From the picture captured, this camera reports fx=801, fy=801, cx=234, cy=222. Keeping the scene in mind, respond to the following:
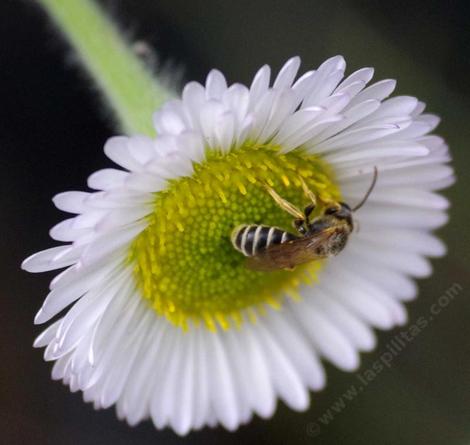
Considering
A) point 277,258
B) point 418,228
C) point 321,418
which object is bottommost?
point 321,418

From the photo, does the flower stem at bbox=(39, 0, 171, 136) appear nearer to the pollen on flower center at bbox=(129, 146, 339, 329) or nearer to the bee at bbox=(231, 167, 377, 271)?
the pollen on flower center at bbox=(129, 146, 339, 329)

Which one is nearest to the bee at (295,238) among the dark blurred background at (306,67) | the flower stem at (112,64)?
the flower stem at (112,64)

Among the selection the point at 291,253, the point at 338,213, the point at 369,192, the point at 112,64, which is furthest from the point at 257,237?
the point at 112,64

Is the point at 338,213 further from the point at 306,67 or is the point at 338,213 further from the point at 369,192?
the point at 306,67

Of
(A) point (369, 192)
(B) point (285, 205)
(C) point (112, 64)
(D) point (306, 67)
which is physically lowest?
(A) point (369, 192)

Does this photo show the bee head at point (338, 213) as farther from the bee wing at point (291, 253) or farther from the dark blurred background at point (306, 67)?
the dark blurred background at point (306, 67)

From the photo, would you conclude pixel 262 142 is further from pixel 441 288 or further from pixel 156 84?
pixel 441 288

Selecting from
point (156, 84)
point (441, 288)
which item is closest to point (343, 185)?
point (156, 84)
